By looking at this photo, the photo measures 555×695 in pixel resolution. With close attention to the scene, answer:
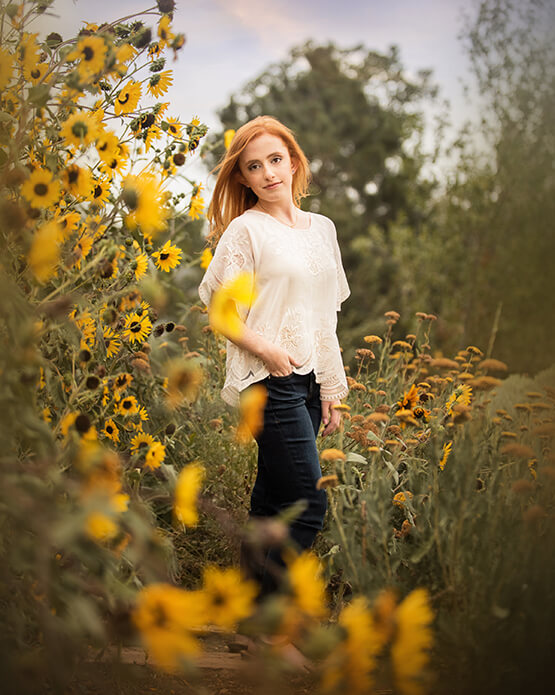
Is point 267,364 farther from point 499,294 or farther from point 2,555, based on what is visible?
point 499,294

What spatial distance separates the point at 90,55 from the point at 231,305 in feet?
2.24

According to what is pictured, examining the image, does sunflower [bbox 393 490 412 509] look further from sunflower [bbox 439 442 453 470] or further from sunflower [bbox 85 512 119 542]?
sunflower [bbox 85 512 119 542]

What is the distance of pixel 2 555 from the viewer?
1319 mm

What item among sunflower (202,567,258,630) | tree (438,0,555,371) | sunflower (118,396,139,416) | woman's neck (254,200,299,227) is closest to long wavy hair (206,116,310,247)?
woman's neck (254,200,299,227)

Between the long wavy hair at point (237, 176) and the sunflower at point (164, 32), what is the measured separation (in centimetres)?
34

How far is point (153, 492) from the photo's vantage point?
6.50ft

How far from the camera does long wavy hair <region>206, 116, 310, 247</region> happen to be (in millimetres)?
2004

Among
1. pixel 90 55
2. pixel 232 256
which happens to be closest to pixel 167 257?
pixel 232 256

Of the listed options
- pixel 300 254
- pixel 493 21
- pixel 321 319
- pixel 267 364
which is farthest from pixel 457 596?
pixel 493 21

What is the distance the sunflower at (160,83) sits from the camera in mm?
1873

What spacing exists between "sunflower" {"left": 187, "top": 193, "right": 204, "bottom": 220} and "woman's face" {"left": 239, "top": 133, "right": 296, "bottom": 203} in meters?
0.45

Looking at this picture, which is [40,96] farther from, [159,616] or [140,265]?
[159,616]

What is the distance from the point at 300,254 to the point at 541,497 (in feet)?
3.20

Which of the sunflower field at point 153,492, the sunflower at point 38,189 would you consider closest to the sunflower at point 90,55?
the sunflower field at point 153,492
